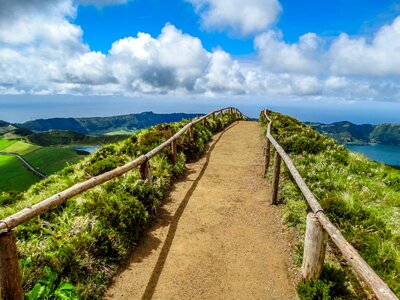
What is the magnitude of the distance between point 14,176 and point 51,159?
3122cm

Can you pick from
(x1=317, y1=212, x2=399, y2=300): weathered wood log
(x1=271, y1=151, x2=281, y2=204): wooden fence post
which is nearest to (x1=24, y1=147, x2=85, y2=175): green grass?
(x1=271, y1=151, x2=281, y2=204): wooden fence post

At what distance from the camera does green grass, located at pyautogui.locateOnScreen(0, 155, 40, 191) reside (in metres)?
90.1

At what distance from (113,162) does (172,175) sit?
2.33 meters

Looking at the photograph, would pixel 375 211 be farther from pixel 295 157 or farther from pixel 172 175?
pixel 172 175

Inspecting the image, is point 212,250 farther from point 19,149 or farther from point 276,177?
point 19,149

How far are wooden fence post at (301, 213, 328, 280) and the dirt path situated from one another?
57 cm

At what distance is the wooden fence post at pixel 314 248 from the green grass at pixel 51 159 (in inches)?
4751

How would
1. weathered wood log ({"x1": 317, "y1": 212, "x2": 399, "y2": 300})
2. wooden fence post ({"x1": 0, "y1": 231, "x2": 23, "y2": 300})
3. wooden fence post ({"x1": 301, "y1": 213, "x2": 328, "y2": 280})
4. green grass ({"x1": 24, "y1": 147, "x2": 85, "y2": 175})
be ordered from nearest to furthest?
weathered wood log ({"x1": 317, "y1": 212, "x2": 399, "y2": 300}) < wooden fence post ({"x1": 0, "y1": 231, "x2": 23, "y2": 300}) < wooden fence post ({"x1": 301, "y1": 213, "x2": 328, "y2": 280}) < green grass ({"x1": 24, "y1": 147, "x2": 85, "y2": 175})

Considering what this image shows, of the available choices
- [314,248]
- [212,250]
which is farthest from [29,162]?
[314,248]

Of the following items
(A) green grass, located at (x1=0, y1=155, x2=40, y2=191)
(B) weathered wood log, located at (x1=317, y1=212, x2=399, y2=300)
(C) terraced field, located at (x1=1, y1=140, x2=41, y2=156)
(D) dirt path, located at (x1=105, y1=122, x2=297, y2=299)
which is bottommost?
(C) terraced field, located at (x1=1, y1=140, x2=41, y2=156)

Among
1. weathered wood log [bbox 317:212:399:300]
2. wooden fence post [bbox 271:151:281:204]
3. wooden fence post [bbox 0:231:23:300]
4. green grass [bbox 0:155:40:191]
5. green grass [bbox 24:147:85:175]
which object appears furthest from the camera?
green grass [bbox 24:147:85:175]

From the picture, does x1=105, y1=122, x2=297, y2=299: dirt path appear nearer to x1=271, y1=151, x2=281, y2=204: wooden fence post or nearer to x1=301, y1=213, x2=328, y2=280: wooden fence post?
x1=271, y1=151, x2=281, y2=204: wooden fence post

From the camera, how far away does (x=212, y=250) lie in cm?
670

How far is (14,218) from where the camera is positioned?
13.0 ft
